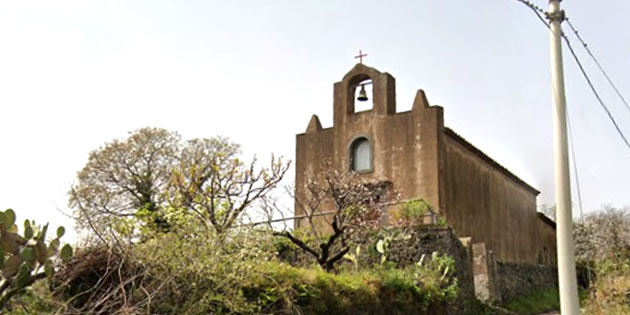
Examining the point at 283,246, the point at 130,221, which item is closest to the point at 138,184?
the point at 283,246

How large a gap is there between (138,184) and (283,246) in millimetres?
13687

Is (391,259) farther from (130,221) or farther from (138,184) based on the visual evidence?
(138,184)

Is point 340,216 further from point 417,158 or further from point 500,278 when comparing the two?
point 500,278

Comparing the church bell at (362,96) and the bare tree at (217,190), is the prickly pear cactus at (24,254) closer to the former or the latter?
the bare tree at (217,190)

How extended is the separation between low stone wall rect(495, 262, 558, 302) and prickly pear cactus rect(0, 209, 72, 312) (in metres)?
15.3

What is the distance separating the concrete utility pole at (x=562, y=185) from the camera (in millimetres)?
8312

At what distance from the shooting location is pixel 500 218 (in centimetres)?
2598

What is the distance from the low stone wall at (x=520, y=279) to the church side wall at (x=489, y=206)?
115cm

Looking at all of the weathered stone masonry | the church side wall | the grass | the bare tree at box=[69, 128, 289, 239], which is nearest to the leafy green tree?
the bare tree at box=[69, 128, 289, 239]

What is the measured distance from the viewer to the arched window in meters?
23.4

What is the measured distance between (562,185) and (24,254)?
6.69 meters

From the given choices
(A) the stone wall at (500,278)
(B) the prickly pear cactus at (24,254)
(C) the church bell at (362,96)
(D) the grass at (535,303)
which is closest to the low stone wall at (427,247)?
(A) the stone wall at (500,278)

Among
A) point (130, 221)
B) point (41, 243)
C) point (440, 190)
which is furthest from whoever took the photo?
point (440, 190)

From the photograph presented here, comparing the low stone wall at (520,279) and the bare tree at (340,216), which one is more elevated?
the bare tree at (340,216)
